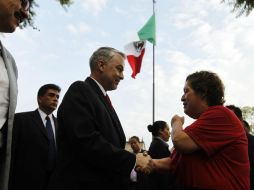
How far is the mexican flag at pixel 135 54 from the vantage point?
12.7m

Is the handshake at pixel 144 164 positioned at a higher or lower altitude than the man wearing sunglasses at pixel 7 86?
lower

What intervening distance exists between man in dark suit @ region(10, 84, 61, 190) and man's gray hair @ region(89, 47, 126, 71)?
0.94 metres

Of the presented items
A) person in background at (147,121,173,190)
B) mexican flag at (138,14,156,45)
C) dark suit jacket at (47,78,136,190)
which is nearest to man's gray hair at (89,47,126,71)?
dark suit jacket at (47,78,136,190)

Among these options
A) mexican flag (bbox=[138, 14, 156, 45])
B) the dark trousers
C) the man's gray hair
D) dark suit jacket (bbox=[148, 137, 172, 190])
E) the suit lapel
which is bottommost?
dark suit jacket (bbox=[148, 137, 172, 190])

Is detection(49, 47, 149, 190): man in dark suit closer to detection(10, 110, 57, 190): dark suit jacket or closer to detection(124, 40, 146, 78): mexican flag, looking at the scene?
detection(10, 110, 57, 190): dark suit jacket

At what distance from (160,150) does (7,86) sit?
15.1 feet

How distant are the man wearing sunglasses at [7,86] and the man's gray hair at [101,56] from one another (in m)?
0.88

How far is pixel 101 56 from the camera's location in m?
3.37

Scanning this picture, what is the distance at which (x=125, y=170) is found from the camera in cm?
271

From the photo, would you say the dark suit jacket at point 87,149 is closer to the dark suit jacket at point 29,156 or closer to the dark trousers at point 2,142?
the dark trousers at point 2,142

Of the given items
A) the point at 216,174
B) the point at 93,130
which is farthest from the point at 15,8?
the point at 216,174

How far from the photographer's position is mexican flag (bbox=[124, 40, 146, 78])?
12734 mm

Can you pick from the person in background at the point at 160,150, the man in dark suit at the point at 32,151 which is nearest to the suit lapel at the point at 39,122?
the man in dark suit at the point at 32,151

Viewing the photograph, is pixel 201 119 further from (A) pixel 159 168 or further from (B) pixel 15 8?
(B) pixel 15 8
